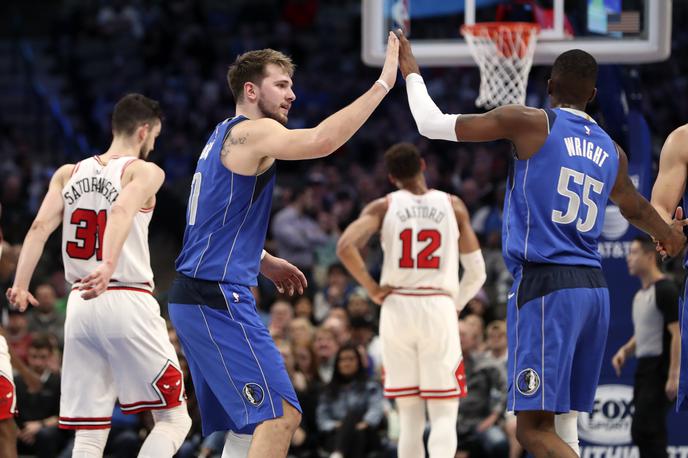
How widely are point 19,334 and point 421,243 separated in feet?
18.5

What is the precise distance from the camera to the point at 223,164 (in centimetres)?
621

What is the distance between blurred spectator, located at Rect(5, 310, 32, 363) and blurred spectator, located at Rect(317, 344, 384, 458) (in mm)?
3471

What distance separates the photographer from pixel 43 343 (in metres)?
11.2

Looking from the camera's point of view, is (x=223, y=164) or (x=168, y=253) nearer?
(x=223, y=164)

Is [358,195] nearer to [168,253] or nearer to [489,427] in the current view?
[168,253]

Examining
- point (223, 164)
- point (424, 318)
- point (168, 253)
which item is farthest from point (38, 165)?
point (223, 164)

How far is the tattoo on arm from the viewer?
614 centimetres

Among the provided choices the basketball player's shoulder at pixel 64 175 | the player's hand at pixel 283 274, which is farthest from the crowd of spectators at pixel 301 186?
the player's hand at pixel 283 274

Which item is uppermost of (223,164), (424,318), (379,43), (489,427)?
(379,43)

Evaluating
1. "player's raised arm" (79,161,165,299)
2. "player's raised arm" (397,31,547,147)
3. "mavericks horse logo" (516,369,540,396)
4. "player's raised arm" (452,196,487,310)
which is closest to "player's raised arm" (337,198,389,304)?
"player's raised arm" (452,196,487,310)

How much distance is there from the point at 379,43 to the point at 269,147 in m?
3.57

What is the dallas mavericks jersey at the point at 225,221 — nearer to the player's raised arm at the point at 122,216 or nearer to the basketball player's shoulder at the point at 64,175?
the player's raised arm at the point at 122,216

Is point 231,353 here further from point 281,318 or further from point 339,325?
point 281,318

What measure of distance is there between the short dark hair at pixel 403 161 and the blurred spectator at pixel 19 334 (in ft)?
17.3
